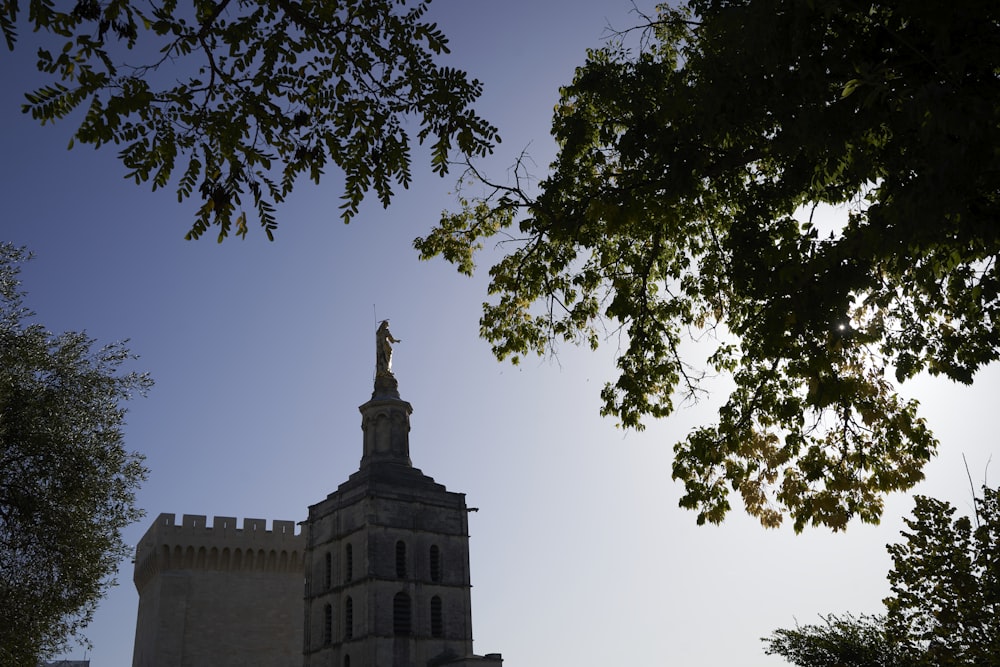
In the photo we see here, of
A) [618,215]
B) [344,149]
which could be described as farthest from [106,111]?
[618,215]

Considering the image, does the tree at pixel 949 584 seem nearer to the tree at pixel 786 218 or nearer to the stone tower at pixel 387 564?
the tree at pixel 786 218

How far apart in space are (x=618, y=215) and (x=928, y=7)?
381 cm

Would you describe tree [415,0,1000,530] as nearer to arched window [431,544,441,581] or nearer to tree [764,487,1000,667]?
tree [764,487,1000,667]

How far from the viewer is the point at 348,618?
44.8m

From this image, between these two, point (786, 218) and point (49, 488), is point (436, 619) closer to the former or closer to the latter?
point (49, 488)

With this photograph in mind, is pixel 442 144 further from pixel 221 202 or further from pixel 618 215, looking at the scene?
pixel 618 215

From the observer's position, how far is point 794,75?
25.7ft

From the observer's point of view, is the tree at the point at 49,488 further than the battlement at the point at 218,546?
No

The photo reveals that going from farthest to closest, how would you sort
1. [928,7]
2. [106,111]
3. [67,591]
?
[67,591]
[928,7]
[106,111]

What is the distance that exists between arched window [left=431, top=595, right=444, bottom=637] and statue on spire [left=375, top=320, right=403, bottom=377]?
12.7 metres

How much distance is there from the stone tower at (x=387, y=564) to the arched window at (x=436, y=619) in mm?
51

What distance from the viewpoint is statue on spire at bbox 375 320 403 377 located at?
5075cm

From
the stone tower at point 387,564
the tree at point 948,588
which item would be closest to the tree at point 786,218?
the tree at point 948,588

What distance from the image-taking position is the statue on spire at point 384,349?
5075 cm
